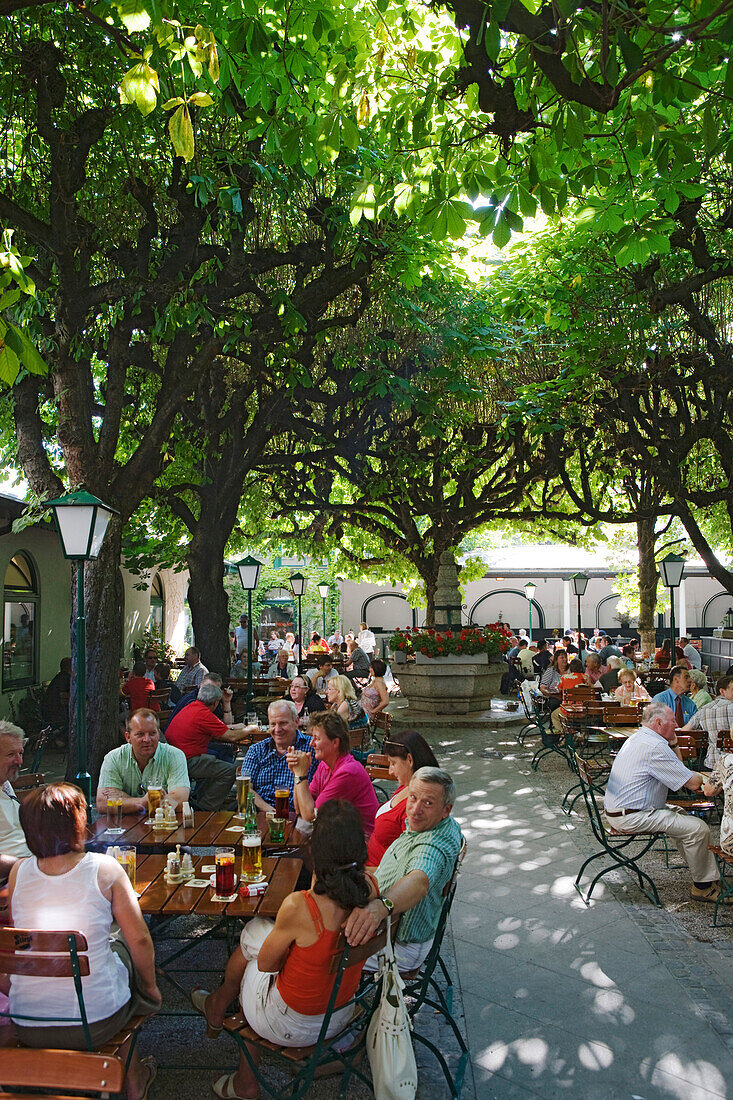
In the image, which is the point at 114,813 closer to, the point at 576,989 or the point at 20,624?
the point at 576,989

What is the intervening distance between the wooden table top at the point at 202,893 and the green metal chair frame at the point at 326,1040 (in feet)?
1.35

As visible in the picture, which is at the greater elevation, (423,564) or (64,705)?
(423,564)

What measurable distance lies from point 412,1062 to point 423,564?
19317mm

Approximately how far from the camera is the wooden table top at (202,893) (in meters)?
3.61

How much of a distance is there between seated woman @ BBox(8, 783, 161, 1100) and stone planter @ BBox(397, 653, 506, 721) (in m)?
13.1

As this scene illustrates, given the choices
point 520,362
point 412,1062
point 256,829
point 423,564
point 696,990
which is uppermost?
point 520,362

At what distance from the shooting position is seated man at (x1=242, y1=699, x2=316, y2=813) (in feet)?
18.8

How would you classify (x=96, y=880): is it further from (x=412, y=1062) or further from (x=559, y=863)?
(x=559, y=863)

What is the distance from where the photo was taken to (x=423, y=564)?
878 inches

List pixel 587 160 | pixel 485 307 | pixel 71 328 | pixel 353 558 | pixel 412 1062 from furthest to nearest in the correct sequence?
pixel 353 558 → pixel 485 307 → pixel 71 328 → pixel 587 160 → pixel 412 1062

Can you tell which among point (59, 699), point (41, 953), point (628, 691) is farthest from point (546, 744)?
point (41, 953)

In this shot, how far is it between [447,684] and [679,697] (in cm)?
729

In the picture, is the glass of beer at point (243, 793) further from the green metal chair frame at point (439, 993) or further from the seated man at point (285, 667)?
the seated man at point (285, 667)

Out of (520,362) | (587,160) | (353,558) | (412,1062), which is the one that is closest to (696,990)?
(412,1062)
